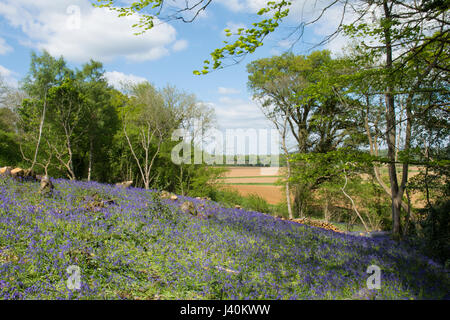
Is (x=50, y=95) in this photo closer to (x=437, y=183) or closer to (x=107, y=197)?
(x=107, y=197)

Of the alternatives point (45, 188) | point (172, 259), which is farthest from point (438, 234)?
point (45, 188)

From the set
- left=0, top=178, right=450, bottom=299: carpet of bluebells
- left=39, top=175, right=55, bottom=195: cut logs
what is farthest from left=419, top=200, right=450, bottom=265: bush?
left=39, top=175, right=55, bottom=195: cut logs

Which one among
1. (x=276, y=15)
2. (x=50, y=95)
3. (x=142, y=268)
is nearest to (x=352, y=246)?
(x=142, y=268)

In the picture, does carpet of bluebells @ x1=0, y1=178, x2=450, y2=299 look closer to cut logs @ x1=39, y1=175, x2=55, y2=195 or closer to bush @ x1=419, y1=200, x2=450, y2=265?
cut logs @ x1=39, y1=175, x2=55, y2=195

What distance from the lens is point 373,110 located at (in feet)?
50.2

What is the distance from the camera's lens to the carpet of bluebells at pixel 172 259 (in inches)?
140

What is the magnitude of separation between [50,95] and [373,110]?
1775 cm

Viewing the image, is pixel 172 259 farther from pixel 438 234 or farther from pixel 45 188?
pixel 438 234

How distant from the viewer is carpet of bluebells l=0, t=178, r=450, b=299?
355 cm

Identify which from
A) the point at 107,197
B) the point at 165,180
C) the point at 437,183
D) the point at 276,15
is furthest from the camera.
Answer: the point at 165,180

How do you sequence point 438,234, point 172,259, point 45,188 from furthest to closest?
1. point 45,188
2. point 438,234
3. point 172,259

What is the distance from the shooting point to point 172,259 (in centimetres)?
439

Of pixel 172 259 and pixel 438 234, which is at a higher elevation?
pixel 172 259

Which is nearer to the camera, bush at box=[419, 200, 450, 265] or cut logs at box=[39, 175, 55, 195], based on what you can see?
bush at box=[419, 200, 450, 265]
